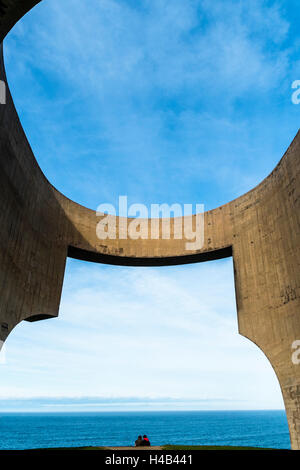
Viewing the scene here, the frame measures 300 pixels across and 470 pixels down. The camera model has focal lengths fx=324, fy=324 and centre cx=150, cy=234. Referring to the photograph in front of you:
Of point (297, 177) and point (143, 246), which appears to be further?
point (143, 246)

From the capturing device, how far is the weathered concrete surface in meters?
11.5

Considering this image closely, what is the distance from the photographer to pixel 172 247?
55.0 feet

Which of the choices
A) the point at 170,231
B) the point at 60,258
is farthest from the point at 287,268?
the point at 60,258

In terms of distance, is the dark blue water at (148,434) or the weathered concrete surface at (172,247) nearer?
the weathered concrete surface at (172,247)

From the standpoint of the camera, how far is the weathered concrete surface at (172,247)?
37.7 ft

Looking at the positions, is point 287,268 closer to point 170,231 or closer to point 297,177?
point 297,177

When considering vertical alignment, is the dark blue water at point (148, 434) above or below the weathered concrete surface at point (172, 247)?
below

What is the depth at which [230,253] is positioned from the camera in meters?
16.4

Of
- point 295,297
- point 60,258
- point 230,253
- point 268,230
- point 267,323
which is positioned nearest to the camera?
point 295,297

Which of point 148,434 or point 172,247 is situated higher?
point 172,247

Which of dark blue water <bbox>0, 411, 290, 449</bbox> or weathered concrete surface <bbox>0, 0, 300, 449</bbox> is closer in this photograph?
weathered concrete surface <bbox>0, 0, 300, 449</bbox>

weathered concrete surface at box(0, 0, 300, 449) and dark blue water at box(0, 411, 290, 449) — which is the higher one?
weathered concrete surface at box(0, 0, 300, 449)

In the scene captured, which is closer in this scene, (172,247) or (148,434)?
(172,247)
